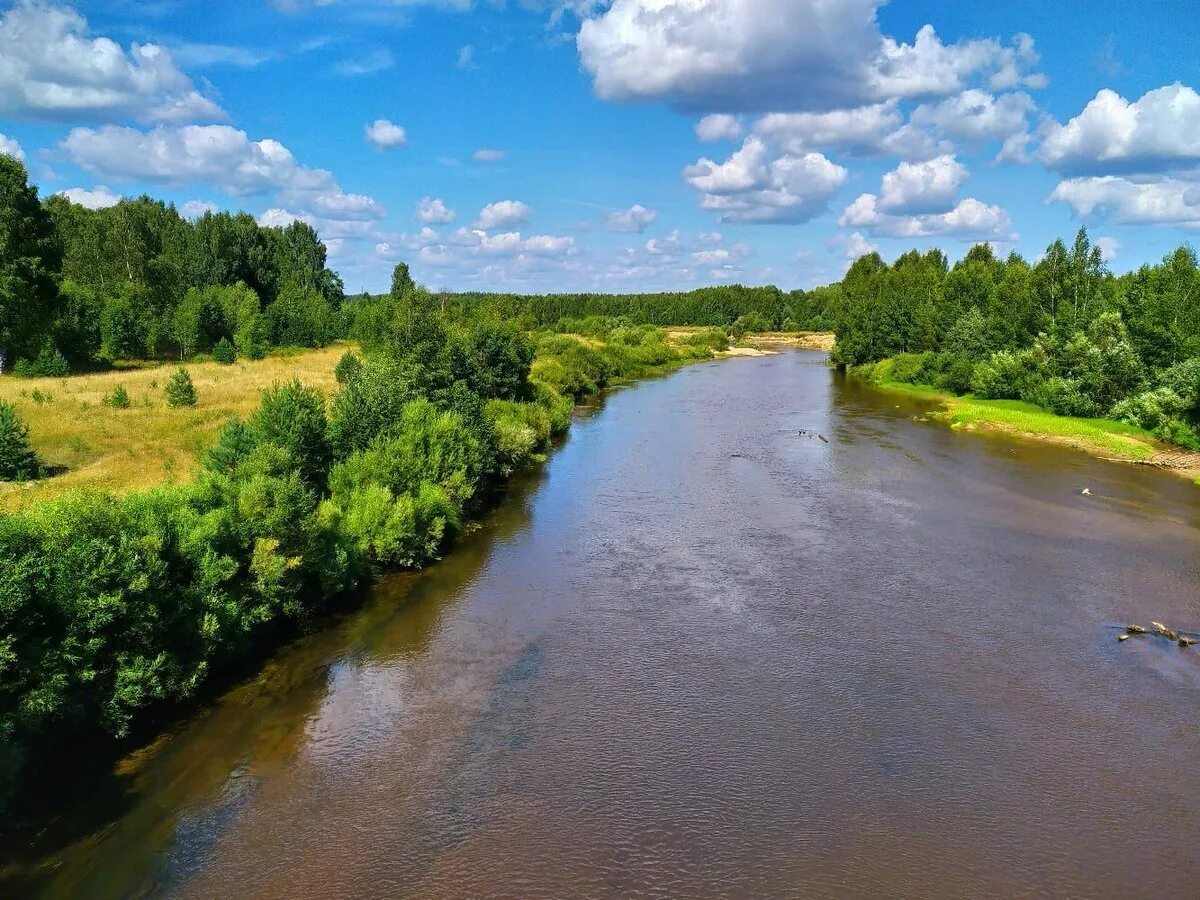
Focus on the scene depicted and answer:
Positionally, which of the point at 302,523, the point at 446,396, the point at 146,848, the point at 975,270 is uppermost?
the point at 975,270

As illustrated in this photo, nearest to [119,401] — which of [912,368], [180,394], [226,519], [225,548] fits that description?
[180,394]

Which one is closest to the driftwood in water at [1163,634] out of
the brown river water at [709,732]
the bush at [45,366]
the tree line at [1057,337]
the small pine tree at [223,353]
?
the brown river water at [709,732]

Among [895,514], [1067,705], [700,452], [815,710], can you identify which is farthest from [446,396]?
[1067,705]

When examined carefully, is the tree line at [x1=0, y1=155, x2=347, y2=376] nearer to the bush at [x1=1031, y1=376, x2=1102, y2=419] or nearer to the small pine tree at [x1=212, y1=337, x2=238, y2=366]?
the small pine tree at [x1=212, y1=337, x2=238, y2=366]

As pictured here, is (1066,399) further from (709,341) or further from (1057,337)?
(709,341)

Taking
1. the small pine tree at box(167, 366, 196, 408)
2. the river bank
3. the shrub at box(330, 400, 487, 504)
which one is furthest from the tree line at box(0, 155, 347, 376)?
the river bank

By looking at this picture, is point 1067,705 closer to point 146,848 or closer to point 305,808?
point 305,808

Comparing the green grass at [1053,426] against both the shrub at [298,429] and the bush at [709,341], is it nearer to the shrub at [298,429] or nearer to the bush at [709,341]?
the shrub at [298,429]
